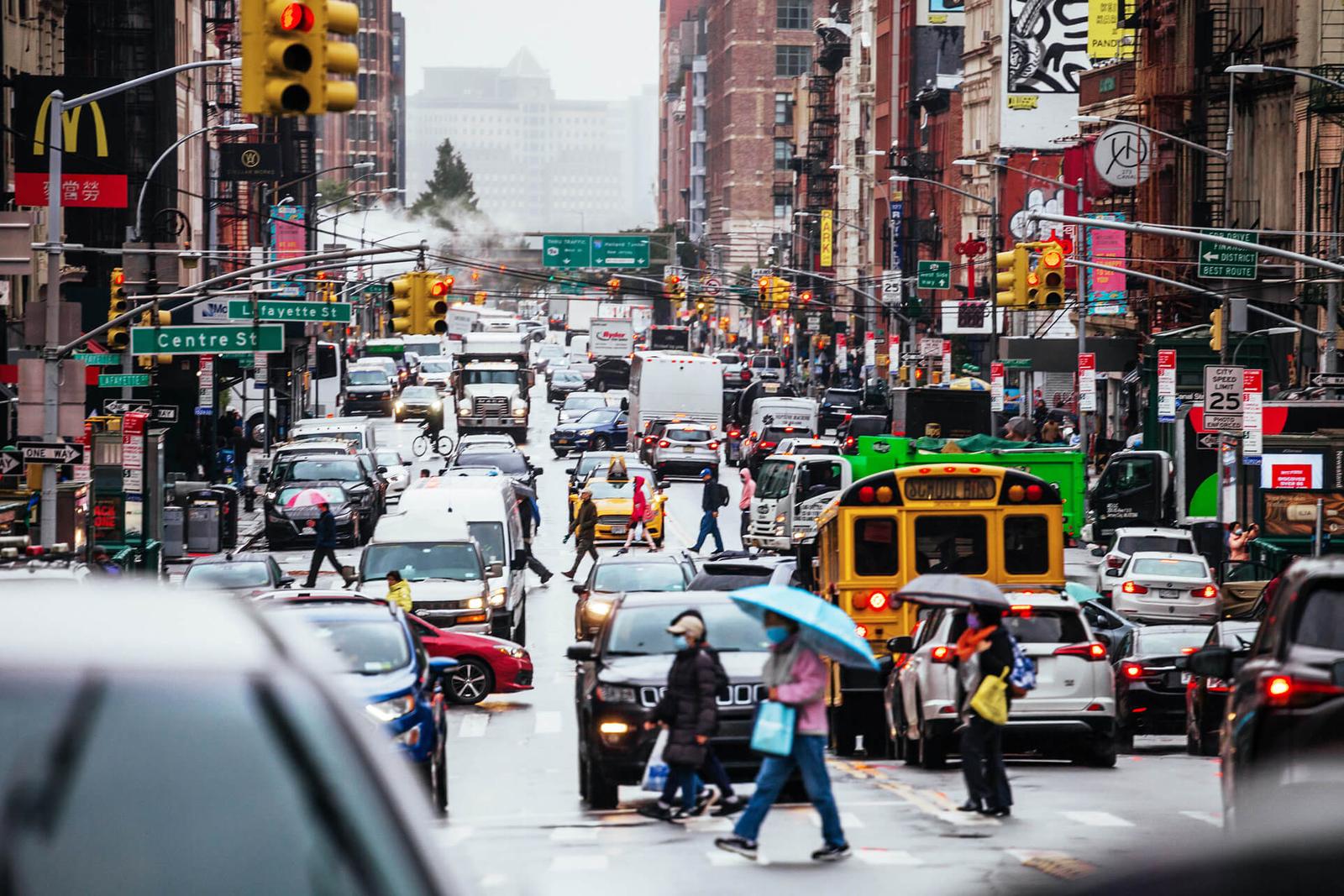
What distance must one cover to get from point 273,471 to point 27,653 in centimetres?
4453

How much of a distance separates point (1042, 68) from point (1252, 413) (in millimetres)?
47431

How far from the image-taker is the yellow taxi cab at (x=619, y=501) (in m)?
45.7

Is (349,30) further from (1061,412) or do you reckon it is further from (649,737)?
(1061,412)

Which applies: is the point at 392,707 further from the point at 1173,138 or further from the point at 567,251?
the point at 567,251

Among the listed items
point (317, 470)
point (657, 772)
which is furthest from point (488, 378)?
point (657, 772)

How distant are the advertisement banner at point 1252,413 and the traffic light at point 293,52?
76.7 feet

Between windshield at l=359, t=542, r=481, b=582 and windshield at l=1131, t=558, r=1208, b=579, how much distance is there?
1067 cm

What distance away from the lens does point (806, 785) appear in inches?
504

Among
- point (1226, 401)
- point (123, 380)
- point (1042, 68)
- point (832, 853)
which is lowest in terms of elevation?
point (832, 853)

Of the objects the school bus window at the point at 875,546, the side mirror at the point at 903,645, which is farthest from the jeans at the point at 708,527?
the side mirror at the point at 903,645

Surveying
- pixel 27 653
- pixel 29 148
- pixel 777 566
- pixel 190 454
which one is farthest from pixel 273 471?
pixel 27 653

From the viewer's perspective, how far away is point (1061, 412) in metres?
68.6

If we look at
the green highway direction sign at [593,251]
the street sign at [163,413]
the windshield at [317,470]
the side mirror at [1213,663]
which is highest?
the green highway direction sign at [593,251]

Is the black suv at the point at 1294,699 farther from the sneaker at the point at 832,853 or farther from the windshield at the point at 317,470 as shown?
the windshield at the point at 317,470
